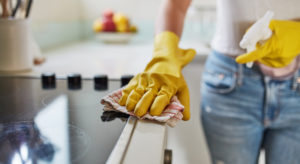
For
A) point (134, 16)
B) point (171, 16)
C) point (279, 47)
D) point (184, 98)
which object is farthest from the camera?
point (134, 16)

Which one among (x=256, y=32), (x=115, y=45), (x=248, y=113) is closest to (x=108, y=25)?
(x=115, y=45)

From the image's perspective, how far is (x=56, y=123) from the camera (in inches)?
17.3

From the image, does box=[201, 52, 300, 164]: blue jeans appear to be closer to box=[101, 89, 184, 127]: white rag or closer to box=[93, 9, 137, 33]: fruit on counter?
box=[101, 89, 184, 127]: white rag

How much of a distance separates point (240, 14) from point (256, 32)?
0.63 feet

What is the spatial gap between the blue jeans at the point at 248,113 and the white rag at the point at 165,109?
0.35 meters

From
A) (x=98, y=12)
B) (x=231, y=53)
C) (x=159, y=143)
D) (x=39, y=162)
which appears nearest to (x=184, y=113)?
(x=159, y=143)

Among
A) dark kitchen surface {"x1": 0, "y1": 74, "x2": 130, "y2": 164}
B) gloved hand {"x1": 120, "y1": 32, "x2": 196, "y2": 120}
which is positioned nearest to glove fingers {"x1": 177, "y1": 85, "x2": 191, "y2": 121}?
gloved hand {"x1": 120, "y1": 32, "x2": 196, "y2": 120}

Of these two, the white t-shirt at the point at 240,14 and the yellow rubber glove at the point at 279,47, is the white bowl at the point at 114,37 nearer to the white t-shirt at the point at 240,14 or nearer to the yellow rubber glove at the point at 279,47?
the white t-shirt at the point at 240,14

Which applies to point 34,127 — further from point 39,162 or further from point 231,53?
point 231,53

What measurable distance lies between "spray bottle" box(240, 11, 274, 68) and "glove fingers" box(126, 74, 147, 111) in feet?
0.72

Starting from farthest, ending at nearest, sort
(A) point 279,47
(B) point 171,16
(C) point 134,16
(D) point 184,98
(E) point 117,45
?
(C) point 134,16 → (E) point 117,45 → (B) point 171,16 → (A) point 279,47 → (D) point 184,98

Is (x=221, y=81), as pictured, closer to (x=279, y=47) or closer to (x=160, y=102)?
(x=279, y=47)

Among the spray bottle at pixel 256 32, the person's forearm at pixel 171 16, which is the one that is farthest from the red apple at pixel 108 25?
the spray bottle at pixel 256 32

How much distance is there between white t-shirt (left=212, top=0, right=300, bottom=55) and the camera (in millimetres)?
747
